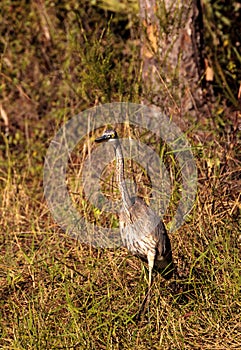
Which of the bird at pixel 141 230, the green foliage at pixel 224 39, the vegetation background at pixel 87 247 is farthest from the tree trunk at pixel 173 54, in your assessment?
the bird at pixel 141 230

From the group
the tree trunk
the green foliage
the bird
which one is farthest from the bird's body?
the green foliage

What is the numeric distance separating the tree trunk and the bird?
4.03ft

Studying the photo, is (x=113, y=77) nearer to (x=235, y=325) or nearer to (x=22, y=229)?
(x=22, y=229)

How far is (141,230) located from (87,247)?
0.73m

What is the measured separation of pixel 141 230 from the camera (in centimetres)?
344

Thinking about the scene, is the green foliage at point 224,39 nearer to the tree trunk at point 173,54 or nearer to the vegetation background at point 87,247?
the vegetation background at point 87,247

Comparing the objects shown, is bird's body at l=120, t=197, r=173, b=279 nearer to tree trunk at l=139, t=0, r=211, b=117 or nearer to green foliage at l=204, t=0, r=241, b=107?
tree trunk at l=139, t=0, r=211, b=117

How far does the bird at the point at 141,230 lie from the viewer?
341 cm

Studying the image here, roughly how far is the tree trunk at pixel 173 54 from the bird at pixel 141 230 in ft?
4.03

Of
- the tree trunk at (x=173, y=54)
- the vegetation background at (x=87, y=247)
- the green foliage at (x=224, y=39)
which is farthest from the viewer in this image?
the green foliage at (x=224, y=39)

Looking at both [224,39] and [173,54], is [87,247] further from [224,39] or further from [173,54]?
[224,39]

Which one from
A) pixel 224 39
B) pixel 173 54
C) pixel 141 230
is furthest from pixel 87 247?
pixel 224 39

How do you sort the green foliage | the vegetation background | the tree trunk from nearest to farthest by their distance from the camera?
1. the vegetation background
2. the tree trunk
3. the green foliage

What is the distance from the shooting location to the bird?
3.41 meters
